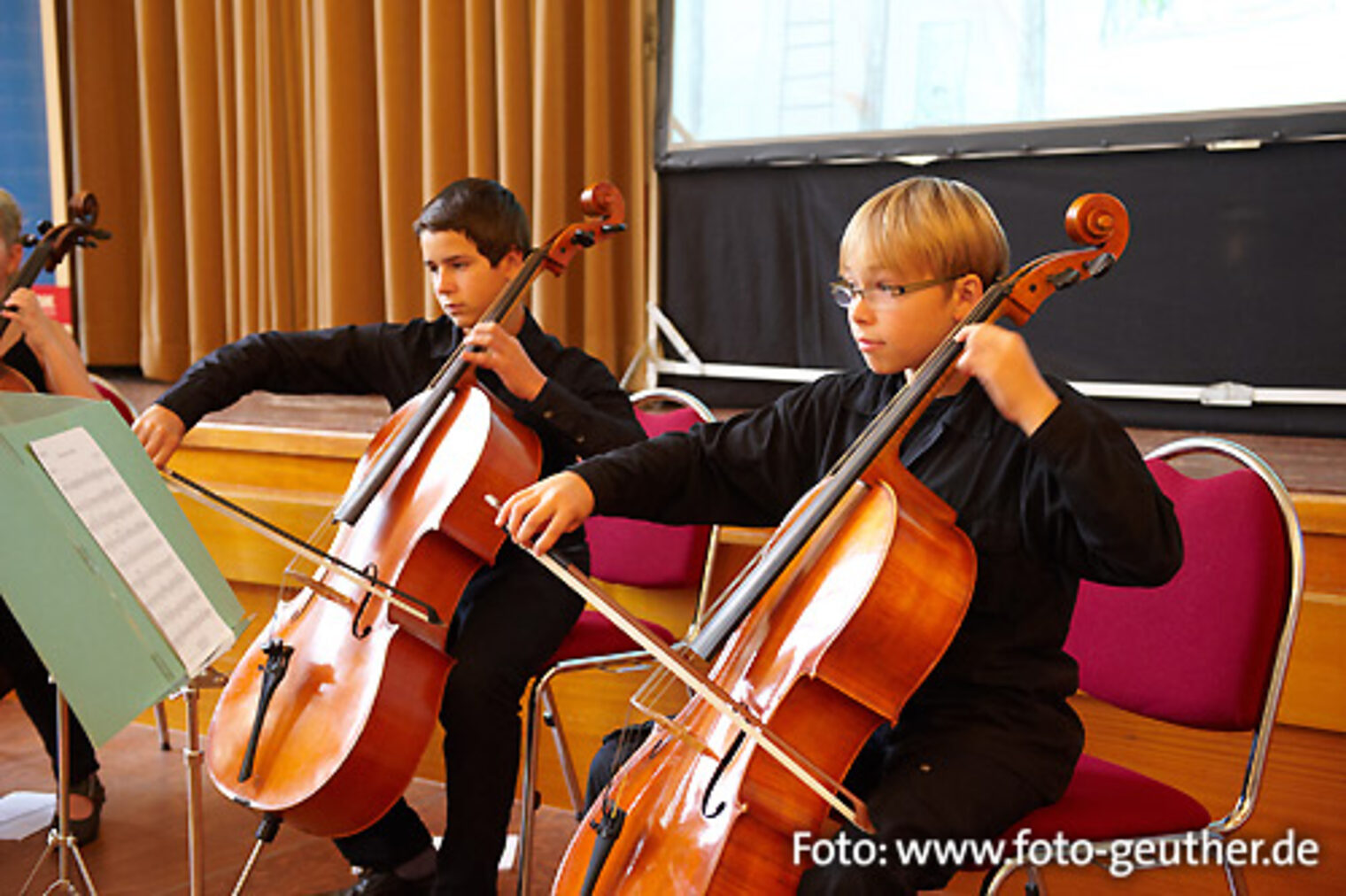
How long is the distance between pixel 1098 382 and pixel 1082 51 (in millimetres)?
625

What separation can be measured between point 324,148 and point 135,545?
230 centimetres

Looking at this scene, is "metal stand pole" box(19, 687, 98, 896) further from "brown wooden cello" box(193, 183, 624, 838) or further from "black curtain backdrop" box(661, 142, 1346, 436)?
"black curtain backdrop" box(661, 142, 1346, 436)

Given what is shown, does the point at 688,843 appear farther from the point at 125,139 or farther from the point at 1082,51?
the point at 125,139

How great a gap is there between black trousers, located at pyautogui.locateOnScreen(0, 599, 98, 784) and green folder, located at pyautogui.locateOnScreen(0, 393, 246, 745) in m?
1.03

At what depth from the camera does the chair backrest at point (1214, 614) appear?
1.35 meters

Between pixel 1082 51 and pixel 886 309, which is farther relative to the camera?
pixel 1082 51

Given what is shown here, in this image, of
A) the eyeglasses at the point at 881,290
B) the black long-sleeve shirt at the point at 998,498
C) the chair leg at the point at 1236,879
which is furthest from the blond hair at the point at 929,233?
the chair leg at the point at 1236,879

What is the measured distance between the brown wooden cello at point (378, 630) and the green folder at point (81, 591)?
32 cm

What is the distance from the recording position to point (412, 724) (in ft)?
5.18

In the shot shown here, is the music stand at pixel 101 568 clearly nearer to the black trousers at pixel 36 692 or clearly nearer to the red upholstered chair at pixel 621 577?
the red upholstered chair at pixel 621 577

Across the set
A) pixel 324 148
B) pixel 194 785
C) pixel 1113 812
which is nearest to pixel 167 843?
pixel 194 785

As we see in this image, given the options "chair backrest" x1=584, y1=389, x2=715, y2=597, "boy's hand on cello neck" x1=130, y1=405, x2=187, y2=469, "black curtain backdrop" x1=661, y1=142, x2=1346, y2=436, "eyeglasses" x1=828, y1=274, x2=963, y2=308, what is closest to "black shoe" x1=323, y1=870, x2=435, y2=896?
"chair backrest" x1=584, y1=389, x2=715, y2=597

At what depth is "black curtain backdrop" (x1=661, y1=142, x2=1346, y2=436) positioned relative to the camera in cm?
237

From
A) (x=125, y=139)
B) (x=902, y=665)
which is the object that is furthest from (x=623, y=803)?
(x=125, y=139)
